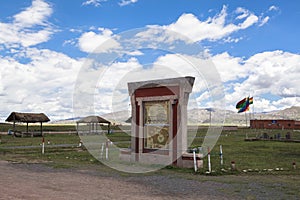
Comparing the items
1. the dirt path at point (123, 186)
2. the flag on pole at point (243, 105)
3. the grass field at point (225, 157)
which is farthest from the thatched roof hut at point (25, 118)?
the dirt path at point (123, 186)

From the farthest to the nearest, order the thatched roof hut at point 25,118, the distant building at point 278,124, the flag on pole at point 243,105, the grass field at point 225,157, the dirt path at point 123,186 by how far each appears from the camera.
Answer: the distant building at point 278,124 < the thatched roof hut at point 25,118 < the flag on pole at point 243,105 < the grass field at point 225,157 < the dirt path at point 123,186

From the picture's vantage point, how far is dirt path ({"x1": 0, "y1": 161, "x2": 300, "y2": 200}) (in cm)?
1101

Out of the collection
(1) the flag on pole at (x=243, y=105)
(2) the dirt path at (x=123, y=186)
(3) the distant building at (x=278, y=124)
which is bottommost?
(2) the dirt path at (x=123, y=186)

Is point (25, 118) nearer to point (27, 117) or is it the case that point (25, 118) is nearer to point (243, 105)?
point (27, 117)

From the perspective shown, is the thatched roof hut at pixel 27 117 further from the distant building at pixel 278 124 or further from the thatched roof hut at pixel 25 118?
the distant building at pixel 278 124

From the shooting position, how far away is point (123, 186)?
12883mm

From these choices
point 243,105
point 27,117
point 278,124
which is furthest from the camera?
point 278,124

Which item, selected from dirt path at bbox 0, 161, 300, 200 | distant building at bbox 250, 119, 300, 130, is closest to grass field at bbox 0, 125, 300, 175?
dirt path at bbox 0, 161, 300, 200

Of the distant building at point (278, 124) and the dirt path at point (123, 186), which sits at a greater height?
the distant building at point (278, 124)

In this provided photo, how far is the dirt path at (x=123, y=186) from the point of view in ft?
36.1

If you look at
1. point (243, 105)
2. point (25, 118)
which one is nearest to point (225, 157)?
point (243, 105)

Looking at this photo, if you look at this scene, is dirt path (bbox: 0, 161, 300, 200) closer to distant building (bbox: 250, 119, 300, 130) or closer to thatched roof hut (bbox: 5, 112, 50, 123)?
thatched roof hut (bbox: 5, 112, 50, 123)

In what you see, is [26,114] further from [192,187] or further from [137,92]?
[192,187]

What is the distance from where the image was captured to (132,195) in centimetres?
1117
